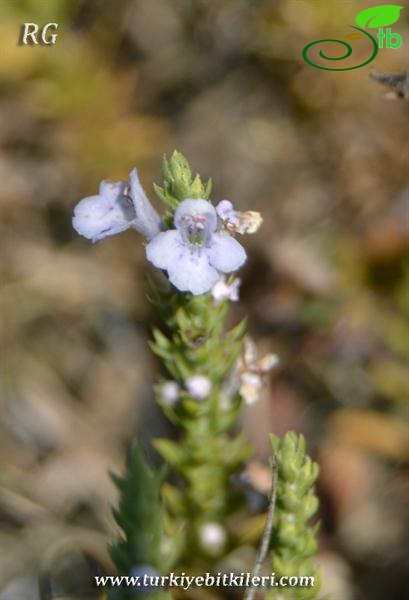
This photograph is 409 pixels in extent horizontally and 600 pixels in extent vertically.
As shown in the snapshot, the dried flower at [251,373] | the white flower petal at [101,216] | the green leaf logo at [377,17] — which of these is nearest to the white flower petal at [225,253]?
the white flower petal at [101,216]

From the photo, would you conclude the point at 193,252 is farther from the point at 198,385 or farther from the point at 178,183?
the point at 198,385

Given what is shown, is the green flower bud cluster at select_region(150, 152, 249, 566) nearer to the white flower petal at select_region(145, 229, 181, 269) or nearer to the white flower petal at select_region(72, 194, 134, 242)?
the white flower petal at select_region(145, 229, 181, 269)

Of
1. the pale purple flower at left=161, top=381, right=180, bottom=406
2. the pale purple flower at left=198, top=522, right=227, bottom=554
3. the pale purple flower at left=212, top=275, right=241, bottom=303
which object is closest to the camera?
the pale purple flower at left=212, top=275, right=241, bottom=303

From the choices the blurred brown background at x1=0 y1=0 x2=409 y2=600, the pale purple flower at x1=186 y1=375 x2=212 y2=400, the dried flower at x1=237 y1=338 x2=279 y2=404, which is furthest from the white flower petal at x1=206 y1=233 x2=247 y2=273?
the blurred brown background at x1=0 y1=0 x2=409 y2=600

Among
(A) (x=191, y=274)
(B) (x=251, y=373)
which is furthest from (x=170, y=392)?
(A) (x=191, y=274)

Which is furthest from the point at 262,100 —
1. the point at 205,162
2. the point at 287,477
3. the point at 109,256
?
the point at 287,477

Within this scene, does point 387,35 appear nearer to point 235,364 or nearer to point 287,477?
point 235,364
